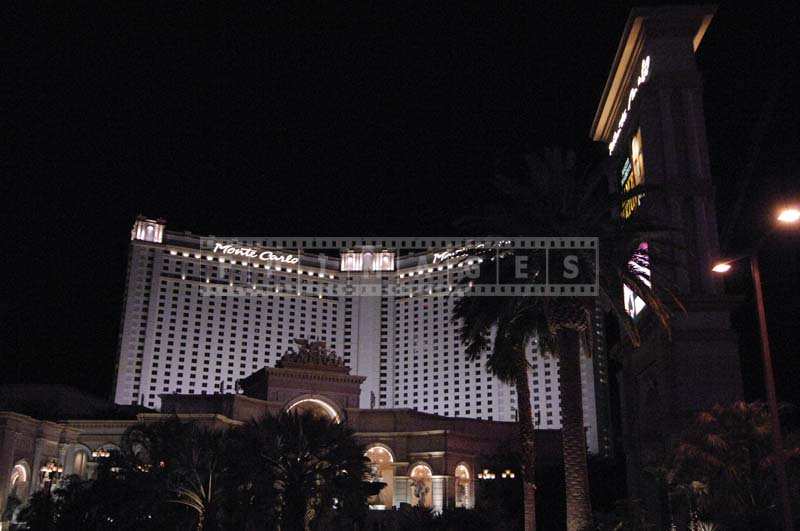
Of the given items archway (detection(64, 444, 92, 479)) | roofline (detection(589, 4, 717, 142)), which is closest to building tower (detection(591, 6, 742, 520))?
roofline (detection(589, 4, 717, 142))

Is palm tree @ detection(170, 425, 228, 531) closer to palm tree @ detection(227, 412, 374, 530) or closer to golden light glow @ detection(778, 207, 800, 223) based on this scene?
palm tree @ detection(227, 412, 374, 530)

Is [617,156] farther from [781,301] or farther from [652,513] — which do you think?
[652,513]

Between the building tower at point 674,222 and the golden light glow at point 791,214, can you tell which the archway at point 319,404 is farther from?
the golden light glow at point 791,214

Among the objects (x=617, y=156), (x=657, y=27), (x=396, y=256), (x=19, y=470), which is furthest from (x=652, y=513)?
(x=396, y=256)

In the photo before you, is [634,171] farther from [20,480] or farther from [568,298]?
[20,480]

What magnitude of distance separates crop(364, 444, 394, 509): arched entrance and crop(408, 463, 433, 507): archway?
213 cm

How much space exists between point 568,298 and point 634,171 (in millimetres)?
21606

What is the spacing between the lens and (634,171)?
4306 cm

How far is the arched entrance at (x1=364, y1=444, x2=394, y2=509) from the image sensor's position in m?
72.2

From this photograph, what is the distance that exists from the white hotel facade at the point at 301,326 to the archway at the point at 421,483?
3513 cm

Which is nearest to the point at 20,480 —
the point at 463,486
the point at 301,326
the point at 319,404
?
the point at 319,404

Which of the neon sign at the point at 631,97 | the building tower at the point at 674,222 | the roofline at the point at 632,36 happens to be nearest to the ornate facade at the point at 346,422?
the building tower at the point at 674,222

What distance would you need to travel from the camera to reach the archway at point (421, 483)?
71188mm

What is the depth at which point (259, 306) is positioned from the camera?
124875 mm
